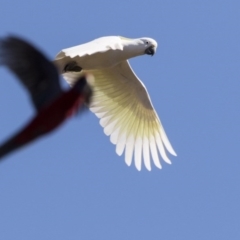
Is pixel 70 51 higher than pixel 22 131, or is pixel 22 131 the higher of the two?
pixel 70 51

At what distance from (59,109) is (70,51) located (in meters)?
5.70

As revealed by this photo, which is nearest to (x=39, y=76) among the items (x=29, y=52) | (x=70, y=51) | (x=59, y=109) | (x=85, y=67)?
(x=29, y=52)

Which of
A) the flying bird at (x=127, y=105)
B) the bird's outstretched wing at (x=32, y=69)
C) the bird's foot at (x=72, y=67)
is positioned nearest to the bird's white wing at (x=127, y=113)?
the flying bird at (x=127, y=105)

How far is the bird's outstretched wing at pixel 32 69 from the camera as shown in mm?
1714

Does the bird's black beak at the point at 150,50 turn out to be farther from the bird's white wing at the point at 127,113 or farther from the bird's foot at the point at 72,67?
the bird's foot at the point at 72,67

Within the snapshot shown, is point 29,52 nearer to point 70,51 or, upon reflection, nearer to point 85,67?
point 70,51

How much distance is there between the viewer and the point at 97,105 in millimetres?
8969

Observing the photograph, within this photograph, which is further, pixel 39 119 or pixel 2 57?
pixel 2 57

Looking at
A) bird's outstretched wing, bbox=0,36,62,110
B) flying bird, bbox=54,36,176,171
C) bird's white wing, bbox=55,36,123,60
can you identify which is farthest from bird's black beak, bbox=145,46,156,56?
bird's outstretched wing, bbox=0,36,62,110

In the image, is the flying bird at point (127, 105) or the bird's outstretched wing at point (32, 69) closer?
the bird's outstretched wing at point (32, 69)

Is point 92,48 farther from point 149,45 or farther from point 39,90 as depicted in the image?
point 39,90

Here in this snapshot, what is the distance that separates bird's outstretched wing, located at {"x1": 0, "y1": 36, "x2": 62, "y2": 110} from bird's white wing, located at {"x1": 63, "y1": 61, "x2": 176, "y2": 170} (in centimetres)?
672

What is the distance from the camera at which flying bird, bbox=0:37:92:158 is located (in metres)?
1.59

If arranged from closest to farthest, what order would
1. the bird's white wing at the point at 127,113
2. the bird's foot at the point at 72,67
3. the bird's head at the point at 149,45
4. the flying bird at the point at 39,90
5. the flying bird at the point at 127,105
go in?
1. the flying bird at the point at 39,90
2. the bird's foot at the point at 72,67
3. the flying bird at the point at 127,105
4. the bird's white wing at the point at 127,113
5. the bird's head at the point at 149,45
